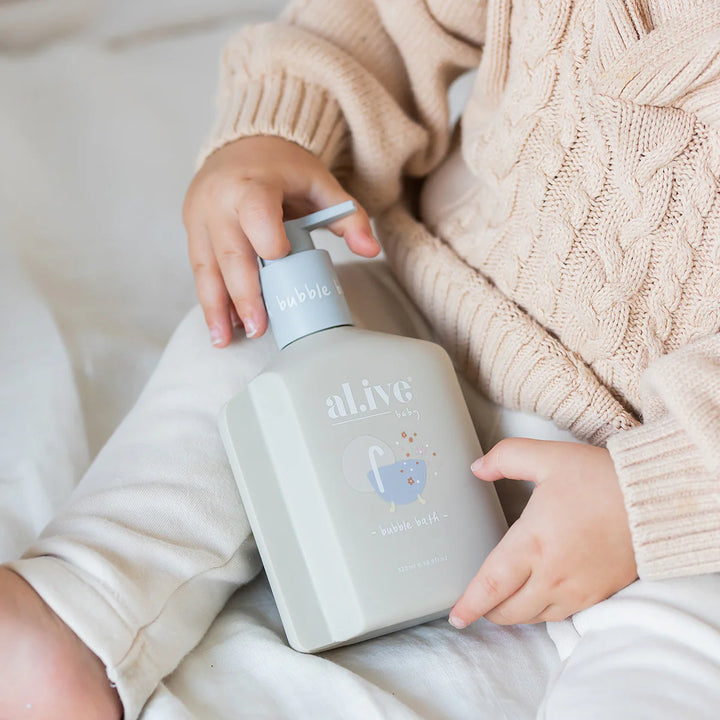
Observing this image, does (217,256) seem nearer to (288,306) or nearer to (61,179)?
(288,306)

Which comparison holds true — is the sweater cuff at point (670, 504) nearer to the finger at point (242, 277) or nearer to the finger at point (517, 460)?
the finger at point (517, 460)

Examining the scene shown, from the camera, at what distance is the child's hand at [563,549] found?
1.55ft

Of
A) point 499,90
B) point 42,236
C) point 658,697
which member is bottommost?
point 658,697

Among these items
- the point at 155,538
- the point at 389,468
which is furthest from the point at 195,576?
the point at 389,468

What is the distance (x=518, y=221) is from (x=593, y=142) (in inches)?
3.2

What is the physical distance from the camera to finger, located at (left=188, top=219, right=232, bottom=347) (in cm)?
61

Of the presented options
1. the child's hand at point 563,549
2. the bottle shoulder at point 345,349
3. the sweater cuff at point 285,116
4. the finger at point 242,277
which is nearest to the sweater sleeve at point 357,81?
the sweater cuff at point 285,116

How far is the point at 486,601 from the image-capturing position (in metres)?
0.48

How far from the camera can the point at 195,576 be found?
0.52 metres

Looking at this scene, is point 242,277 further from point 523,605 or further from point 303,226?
point 523,605

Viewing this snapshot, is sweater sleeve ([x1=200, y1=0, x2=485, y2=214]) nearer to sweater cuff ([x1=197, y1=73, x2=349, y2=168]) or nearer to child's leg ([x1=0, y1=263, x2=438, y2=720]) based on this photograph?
sweater cuff ([x1=197, y1=73, x2=349, y2=168])

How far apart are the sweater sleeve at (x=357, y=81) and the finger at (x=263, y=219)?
0.09 meters

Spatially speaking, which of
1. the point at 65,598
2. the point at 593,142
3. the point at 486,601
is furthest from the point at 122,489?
the point at 593,142

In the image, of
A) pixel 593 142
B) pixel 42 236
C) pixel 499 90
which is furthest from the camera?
pixel 42 236
